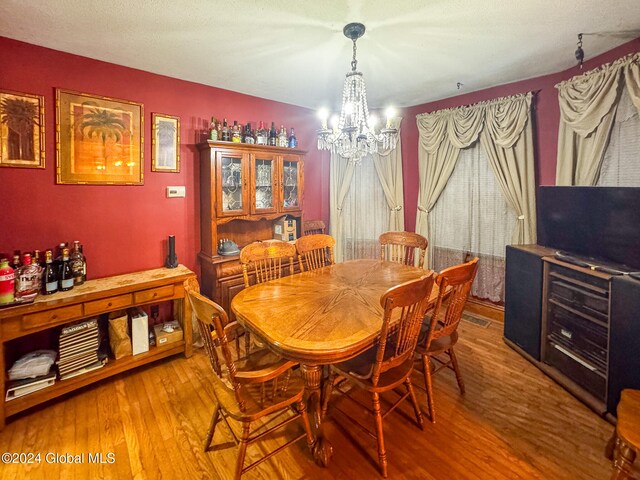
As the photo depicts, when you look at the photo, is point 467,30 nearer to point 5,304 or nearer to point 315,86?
point 315,86

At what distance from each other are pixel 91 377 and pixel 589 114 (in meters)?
4.31

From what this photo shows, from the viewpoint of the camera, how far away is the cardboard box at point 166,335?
2551 mm

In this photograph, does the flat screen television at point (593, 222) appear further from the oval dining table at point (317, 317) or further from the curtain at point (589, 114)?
the oval dining table at point (317, 317)

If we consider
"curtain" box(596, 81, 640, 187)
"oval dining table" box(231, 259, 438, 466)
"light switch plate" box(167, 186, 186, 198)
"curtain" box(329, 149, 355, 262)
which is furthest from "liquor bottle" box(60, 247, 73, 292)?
"curtain" box(596, 81, 640, 187)

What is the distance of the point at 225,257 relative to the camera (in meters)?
2.97

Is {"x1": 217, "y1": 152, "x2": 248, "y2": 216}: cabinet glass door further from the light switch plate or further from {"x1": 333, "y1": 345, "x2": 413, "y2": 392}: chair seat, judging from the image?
{"x1": 333, "y1": 345, "x2": 413, "y2": 392}: chair seat

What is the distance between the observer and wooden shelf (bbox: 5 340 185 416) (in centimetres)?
193

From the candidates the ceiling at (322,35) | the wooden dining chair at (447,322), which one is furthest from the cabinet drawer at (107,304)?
the wooden dining chair at (447,322)

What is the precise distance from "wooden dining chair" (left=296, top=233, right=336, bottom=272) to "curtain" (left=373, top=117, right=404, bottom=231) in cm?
154

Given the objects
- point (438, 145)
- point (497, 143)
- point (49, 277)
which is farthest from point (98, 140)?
point (497, 143)

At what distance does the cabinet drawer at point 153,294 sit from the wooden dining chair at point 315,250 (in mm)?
1107

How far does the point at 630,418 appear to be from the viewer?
130cm

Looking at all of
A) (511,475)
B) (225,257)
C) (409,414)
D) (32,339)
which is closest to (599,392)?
(511,475)

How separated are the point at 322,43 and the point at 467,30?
3.32 feet
